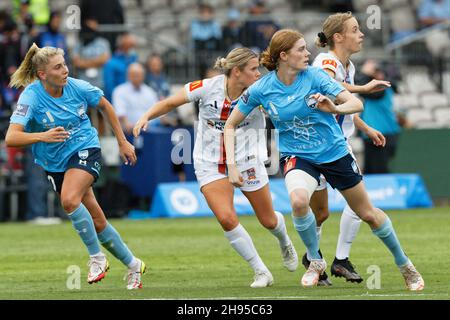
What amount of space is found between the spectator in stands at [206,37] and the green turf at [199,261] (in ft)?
16.8


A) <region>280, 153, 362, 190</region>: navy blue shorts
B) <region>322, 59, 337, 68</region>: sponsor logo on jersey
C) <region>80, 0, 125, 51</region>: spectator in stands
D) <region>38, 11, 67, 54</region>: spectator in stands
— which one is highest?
<region>80, 0, 125, 51</region>: spectator in stands

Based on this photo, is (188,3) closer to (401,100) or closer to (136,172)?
(401,100)

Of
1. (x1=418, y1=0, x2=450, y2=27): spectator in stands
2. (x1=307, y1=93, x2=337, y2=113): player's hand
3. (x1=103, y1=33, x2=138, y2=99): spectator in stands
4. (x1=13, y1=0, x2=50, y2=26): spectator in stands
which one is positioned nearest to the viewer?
(x1=307, y1=93, x2=337, y2=113): player's hand

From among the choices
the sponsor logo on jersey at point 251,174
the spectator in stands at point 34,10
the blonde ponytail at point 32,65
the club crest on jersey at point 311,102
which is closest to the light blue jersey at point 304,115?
the club crest on jersey at point 311,102

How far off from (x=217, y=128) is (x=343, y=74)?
127 cm

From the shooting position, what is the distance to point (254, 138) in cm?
1155

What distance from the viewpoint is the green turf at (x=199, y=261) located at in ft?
34.6

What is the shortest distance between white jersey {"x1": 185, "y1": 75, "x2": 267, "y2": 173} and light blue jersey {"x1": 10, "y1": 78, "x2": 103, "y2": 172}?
38.8 inches

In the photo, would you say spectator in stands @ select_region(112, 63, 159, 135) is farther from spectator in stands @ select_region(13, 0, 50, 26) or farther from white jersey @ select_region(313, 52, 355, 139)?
white jersey @ select_region(313, 52, 355, 139)

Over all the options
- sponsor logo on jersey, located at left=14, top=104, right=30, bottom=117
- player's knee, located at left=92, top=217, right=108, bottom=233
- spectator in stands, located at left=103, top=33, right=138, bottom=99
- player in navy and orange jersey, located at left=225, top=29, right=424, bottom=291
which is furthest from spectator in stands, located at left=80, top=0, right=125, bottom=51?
player in navy and orange jersey, located at left=225, top=29, right=424, bottom=291

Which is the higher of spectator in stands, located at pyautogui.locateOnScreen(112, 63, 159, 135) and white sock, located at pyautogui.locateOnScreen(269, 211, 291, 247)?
spectator in stands, located at pyautogui.locateOnScreen(112, 63, 159, 135)

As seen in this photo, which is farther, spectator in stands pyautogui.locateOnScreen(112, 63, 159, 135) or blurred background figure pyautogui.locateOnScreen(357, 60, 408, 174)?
spectator in stands pyautogui.locateOnScreen(112, 63, 159, 135)

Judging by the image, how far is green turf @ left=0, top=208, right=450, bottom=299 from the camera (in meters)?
10.5
